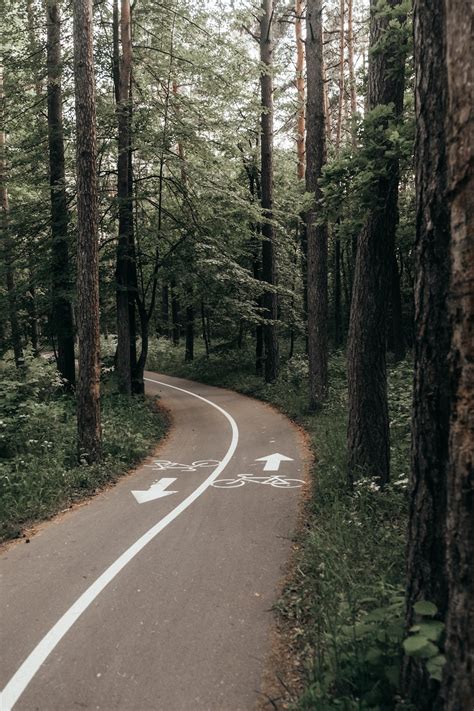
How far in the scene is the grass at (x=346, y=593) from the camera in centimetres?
325

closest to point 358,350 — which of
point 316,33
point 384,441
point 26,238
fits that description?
point 384,441

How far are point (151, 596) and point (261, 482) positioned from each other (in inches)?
181

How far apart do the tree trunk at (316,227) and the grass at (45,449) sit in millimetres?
5204

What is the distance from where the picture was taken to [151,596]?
201 inches

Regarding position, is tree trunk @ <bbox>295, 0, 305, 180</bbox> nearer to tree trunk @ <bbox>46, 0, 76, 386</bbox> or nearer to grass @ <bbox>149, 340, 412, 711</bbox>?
tree trunk @ <bbox>46, 0, 76, 386</bbox>

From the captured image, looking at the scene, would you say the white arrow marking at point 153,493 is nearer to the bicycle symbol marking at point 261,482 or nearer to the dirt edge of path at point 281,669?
the bicycle symbol marking at point 261,482

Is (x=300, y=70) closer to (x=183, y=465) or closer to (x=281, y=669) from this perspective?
(x=183, y=465)

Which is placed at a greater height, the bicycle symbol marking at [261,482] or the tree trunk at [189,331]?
the tree trunk at [189,331]

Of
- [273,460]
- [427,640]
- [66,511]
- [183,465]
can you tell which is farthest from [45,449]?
[427,640]

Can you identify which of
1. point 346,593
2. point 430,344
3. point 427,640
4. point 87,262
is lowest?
point 346,593

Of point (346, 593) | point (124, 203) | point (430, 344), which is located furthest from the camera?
point (124, 203)

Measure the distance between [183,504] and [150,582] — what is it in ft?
9.05

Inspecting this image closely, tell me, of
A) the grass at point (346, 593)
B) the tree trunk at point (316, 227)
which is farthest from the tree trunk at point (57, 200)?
the grass at point (346, 593)

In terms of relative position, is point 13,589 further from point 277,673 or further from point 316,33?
point 316,33
